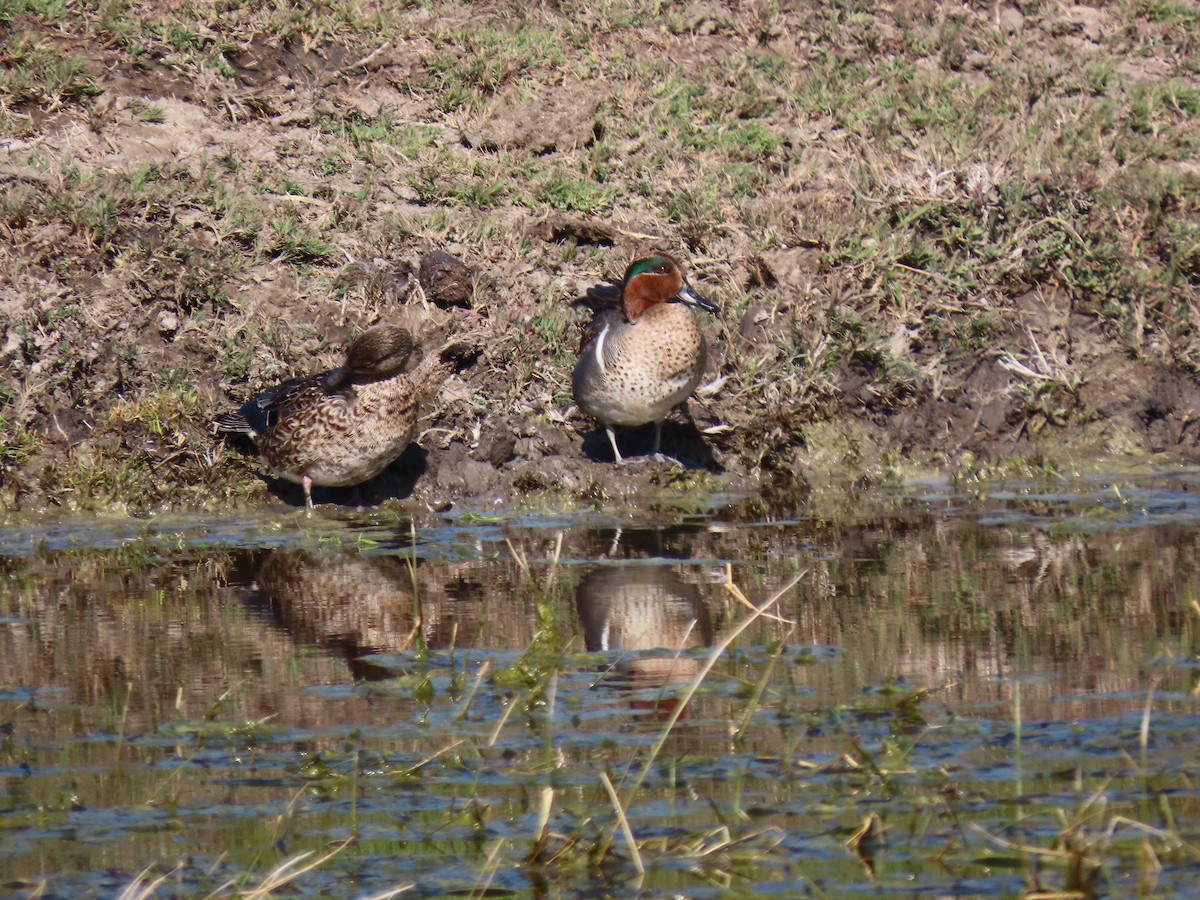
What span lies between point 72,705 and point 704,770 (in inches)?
69.8

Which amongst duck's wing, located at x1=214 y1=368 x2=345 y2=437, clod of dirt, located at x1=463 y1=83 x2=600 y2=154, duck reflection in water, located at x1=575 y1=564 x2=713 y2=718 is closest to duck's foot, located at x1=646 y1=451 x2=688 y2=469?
duck's wing, located at x1=214 y1=368 x2=345 y2=437

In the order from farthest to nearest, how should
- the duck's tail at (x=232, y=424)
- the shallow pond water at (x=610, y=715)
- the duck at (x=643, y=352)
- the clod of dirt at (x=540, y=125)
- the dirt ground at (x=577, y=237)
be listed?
the clod of dirt at (x=540, y=125), the dirt ground at (x=577, y=237), the duck at (x=643, y=352), the duck's tail at (x=232, y=424), the shallow pond water at (x=610, y=715)

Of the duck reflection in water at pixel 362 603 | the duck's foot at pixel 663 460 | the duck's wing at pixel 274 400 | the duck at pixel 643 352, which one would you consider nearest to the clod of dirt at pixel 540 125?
the duck at pixel 643 352

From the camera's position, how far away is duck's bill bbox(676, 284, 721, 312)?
28.0ft

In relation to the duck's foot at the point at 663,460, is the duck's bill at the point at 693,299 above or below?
above

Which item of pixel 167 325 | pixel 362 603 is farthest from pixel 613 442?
pixel 362 603

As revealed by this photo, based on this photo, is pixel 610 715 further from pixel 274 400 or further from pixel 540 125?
pixel 540 125

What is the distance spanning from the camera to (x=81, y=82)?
33.3ft

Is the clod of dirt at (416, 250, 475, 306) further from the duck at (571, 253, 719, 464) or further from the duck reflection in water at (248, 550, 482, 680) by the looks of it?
the duck reflection in water at (248, 550, 482, 680)

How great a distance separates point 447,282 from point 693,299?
1.39 metres

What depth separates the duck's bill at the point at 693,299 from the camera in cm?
853

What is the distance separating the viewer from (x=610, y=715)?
451 cm

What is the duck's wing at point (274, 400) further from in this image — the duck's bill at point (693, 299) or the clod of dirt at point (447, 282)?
the duck's bill at point (693, 299)

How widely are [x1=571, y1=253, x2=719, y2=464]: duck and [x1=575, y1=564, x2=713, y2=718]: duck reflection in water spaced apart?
1743mm
